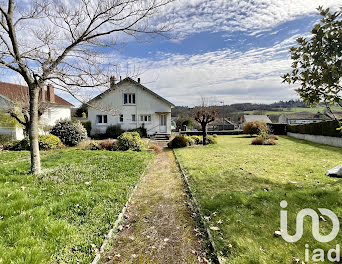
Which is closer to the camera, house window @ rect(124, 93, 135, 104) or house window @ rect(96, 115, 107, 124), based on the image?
house window @ rect(96, 115, 107, 124)

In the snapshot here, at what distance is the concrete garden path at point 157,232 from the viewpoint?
2832 mm

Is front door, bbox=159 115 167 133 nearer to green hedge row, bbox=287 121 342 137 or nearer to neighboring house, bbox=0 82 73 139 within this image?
neighboring house, bbox=0 82 73 139

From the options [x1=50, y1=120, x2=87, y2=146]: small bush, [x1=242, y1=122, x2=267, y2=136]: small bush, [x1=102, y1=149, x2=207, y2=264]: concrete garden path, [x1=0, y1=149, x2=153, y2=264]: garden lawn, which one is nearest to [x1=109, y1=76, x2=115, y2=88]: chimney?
[x1=0, y1=149, x2=153, y2=264]: garden lawn

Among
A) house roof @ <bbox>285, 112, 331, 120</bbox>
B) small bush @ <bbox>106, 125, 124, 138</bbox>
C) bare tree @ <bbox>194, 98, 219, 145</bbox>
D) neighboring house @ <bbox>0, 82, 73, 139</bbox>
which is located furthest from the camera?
house roof @ <bbox>285, 112, 331, 120</bbox>

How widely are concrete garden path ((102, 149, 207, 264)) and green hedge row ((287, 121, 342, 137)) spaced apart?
15671mm

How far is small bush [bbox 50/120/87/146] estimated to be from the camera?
49.9 ft

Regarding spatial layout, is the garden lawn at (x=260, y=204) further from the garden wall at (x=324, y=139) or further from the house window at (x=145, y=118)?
Answer: the house window at (x=145, y=118)

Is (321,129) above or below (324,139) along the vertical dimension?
above

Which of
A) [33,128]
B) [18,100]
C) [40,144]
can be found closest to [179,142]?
[40,144]

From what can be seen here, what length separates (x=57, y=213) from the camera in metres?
3.78

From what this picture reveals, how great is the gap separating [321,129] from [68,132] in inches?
881

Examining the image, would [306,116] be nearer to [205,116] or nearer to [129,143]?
[205,116]

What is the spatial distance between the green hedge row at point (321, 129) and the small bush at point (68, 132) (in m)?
20.5

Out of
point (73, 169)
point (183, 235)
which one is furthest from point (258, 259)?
point (73, 169)
